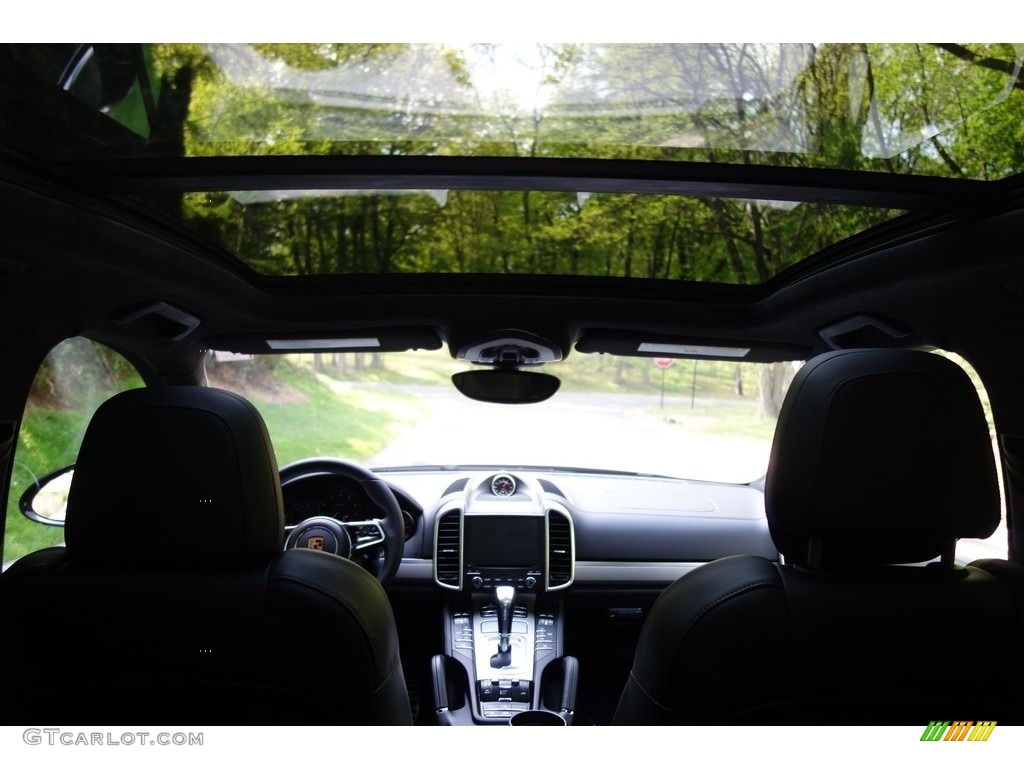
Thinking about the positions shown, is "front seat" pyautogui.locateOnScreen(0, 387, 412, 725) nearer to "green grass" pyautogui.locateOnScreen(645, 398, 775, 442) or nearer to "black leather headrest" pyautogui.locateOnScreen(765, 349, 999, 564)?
"black leather headrest" pyautogui.locateOnScreen(765, 349, 999, 564)

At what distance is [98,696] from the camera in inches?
74.2

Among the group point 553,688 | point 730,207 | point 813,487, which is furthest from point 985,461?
point 553,688

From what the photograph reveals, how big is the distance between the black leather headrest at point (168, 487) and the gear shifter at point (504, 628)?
7.42 ft

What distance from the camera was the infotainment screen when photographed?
410 centimetres

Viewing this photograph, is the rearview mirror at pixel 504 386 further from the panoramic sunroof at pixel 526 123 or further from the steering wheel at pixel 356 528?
the panoramic sunroof at pixel 526 123

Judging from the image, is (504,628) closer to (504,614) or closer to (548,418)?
(504,614)

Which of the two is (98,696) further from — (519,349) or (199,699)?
(519,349)

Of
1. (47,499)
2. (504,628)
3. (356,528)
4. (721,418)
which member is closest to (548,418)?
(721,418)

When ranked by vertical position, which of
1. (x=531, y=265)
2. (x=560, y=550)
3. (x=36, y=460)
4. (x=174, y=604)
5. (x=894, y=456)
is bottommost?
(x=560, y=550)

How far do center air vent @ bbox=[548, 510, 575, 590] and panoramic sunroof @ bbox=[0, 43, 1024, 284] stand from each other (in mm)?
2159

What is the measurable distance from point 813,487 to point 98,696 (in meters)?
1.86

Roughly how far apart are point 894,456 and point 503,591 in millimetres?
2604

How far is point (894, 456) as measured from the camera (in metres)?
1.83

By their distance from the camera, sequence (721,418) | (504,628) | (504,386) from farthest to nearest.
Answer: (721,418) → (504,628) → (504,386)
